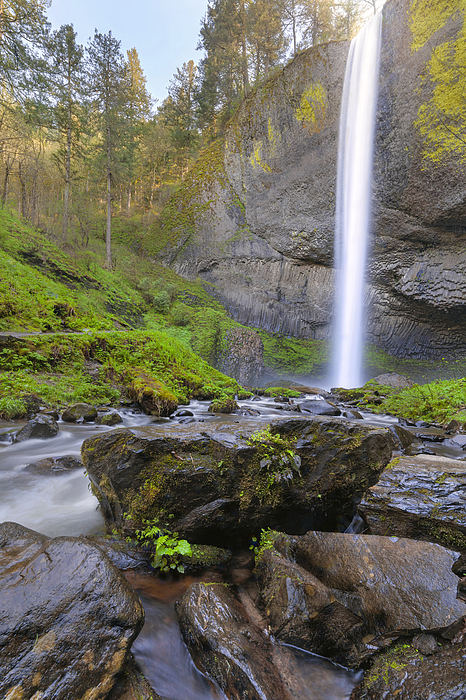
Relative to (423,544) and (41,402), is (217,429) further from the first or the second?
(41,402)

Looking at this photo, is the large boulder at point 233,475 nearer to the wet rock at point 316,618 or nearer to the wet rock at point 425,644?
the wet rock at point 316,618

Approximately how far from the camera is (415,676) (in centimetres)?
150

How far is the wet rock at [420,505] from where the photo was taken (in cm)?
235

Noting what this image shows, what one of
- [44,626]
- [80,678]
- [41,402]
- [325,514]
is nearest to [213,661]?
[80,678]

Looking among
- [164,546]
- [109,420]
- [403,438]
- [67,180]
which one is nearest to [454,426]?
[403,438]

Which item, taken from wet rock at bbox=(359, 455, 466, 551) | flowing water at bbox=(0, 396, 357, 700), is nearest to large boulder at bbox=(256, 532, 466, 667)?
flowing water at bbox=(0, 396, 357, 700)

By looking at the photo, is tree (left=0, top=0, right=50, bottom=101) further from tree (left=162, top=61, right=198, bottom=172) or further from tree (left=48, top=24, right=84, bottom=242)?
tree (left=162, top=61, right=198, bottom=172)

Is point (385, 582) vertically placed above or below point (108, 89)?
below

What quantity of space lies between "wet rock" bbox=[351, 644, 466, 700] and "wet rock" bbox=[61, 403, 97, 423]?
599 centimetres

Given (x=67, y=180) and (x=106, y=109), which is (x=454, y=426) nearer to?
(x=67, y=180)

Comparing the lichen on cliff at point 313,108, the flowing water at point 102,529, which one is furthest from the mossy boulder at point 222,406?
the lichen on cliff at point 313,108

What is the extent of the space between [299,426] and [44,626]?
2.55 meters

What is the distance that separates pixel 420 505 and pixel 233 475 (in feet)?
5.10

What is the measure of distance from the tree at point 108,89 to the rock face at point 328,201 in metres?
6.21
